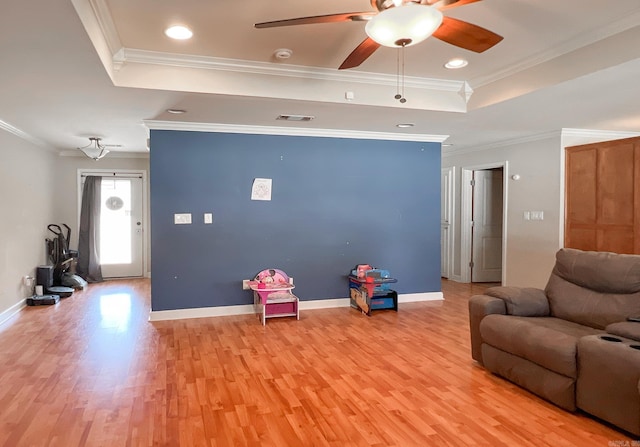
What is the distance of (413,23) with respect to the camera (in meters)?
2.02

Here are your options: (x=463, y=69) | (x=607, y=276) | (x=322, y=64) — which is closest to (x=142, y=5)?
(x=322, y=64)

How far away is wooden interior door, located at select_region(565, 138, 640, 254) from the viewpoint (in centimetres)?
493

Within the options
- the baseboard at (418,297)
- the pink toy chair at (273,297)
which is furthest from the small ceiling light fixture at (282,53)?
the baseboard at (418,297)

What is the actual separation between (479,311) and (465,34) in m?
2.08

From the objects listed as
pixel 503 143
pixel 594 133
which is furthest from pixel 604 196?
pixel 503 143

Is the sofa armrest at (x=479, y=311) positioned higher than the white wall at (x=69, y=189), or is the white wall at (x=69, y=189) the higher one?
the white wall at (x=69, y=189)

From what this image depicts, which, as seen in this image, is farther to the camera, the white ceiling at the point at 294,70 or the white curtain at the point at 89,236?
the white curtain at the point at 89,236

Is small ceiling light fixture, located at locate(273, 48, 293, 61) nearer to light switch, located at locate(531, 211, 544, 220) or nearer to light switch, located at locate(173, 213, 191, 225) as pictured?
light switch, located at locate(173, 213, 191, 225)

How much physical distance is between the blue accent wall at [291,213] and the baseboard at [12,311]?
1.66 m

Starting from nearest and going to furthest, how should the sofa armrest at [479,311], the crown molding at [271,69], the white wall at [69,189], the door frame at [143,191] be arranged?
1. the sofa armrest at [479,311]
2. the crown molding at [271,69]
3. the white wall at [69,189]
4. the door frame at [143,191]

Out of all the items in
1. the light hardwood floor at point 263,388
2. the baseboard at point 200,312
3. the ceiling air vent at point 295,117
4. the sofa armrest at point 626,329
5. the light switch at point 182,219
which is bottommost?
the light hardwood floor at point 263,388

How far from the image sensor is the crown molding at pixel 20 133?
5.05 meters

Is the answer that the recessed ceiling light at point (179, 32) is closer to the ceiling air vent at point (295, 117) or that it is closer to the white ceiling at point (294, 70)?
the white ceiling at point (294, 70)

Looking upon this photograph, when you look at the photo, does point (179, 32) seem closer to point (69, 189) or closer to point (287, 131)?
point (287, 131)
